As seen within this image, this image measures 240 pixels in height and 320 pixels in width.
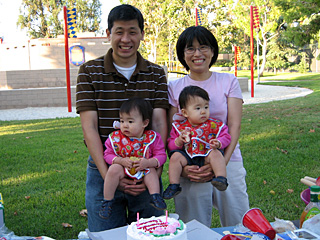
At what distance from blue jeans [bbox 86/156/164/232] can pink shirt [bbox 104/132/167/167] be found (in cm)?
20

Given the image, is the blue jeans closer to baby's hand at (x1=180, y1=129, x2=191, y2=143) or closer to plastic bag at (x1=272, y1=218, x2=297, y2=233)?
baby's hand at (x1=180, y1=129, x2=191, y2=143)

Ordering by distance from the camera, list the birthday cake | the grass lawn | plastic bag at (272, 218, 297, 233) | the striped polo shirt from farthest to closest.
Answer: the grass lawn
the striped polo shirt
plastic bag at (272, 218, 297, 233)
the birthday cake

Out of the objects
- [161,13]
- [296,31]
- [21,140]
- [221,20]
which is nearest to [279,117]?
[296,31]

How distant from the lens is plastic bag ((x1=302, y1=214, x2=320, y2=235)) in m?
1.80

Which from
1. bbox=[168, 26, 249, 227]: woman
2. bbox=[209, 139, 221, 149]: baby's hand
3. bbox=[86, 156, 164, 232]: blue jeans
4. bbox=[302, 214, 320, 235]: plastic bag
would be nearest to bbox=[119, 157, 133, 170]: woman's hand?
bbox=[86, 156, 164, 232]: blue jeans

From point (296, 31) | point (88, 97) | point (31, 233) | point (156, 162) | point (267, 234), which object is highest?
point (296, 31)

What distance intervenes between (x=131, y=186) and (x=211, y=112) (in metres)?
0.80

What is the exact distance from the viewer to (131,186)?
7.69ft

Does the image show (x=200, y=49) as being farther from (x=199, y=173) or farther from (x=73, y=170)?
(x=73, y=170)

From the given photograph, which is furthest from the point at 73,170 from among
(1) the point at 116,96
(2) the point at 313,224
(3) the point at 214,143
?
(2) the point at 313,224

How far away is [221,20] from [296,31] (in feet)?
71.9

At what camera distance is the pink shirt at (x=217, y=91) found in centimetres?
264

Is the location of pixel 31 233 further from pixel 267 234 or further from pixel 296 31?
pixel 296 31

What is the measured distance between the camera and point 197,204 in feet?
8.84
